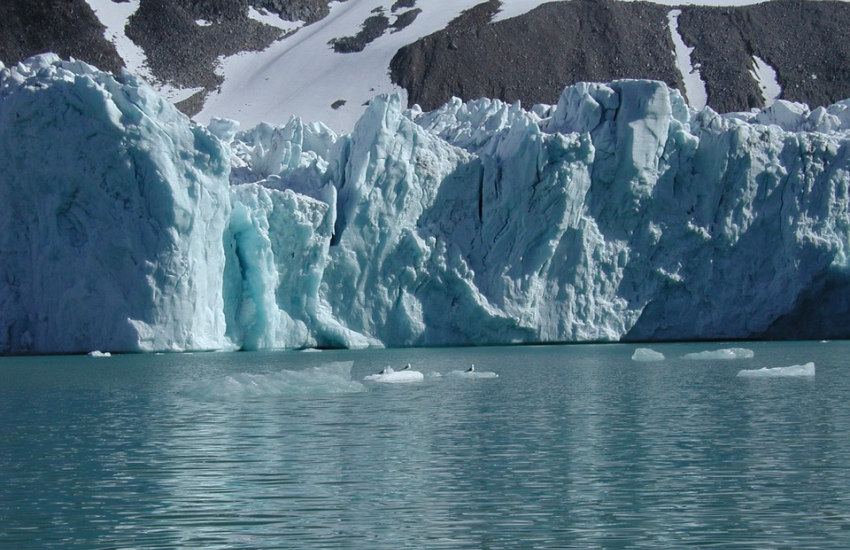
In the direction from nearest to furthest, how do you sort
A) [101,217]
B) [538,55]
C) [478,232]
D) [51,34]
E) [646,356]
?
[646,356] < [101,217] < [478,232] < [51,34] < [538,55]

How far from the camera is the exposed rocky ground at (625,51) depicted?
61.2 metres

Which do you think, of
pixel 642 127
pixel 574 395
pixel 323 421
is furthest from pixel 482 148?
pixel 323 421

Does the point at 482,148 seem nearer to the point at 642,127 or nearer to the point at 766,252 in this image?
the point at 642,127

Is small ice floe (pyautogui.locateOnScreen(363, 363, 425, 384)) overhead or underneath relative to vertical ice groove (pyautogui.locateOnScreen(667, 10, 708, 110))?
A: underneath

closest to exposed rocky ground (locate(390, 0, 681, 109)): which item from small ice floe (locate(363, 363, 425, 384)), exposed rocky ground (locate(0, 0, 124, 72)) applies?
exposed rocky ground (locate(0, 0, 124, 72))

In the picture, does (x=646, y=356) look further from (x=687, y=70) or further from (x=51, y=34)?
(x=51, y=34)

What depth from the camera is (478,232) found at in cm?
2827

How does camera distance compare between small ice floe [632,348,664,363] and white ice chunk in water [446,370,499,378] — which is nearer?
white ice chunk in water [446,370,499,378]

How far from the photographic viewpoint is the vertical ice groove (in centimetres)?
6044

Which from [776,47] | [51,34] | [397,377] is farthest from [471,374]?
[776,47]

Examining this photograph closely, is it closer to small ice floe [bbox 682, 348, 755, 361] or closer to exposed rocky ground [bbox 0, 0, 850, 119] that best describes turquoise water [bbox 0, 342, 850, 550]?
small ice floe [bbox 682, 348, 755, 361]

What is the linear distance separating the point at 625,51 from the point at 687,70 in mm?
3700

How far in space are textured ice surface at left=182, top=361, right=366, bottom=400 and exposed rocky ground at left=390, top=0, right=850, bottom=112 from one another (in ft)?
155

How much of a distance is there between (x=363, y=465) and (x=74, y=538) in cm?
275
